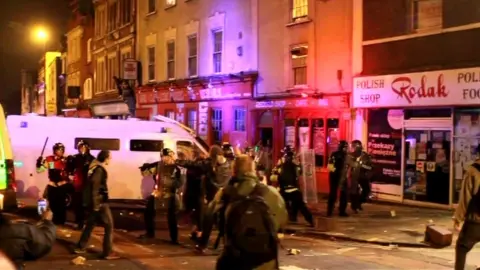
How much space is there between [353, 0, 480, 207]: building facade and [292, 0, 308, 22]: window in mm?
2562

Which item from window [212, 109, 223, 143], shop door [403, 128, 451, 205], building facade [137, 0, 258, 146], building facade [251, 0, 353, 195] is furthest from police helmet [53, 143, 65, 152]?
window [212, 109, 223, 143]

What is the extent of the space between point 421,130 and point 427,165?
91cm

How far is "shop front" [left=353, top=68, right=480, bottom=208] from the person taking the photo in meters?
16.3

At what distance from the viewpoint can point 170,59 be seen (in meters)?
30.5

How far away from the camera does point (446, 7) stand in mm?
16844

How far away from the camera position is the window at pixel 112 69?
36866 mm

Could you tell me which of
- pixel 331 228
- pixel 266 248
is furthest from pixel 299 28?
pixel 266 248

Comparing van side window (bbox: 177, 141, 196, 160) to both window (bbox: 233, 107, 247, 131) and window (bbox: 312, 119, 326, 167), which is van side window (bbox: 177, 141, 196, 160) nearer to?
window (bbox: 312, 119, 326, 167)

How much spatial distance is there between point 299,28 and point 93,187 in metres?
12.9

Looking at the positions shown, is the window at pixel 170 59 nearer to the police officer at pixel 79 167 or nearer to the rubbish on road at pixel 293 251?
the police officer at pixel 79 167

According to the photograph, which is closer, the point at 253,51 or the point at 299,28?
the point at 299,28

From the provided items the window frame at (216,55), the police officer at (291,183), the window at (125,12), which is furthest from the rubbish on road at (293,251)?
the window at (125,12)

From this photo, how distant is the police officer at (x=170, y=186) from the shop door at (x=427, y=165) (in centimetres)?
799

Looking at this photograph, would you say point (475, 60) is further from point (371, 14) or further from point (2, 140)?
Answer: point (2, 140)
